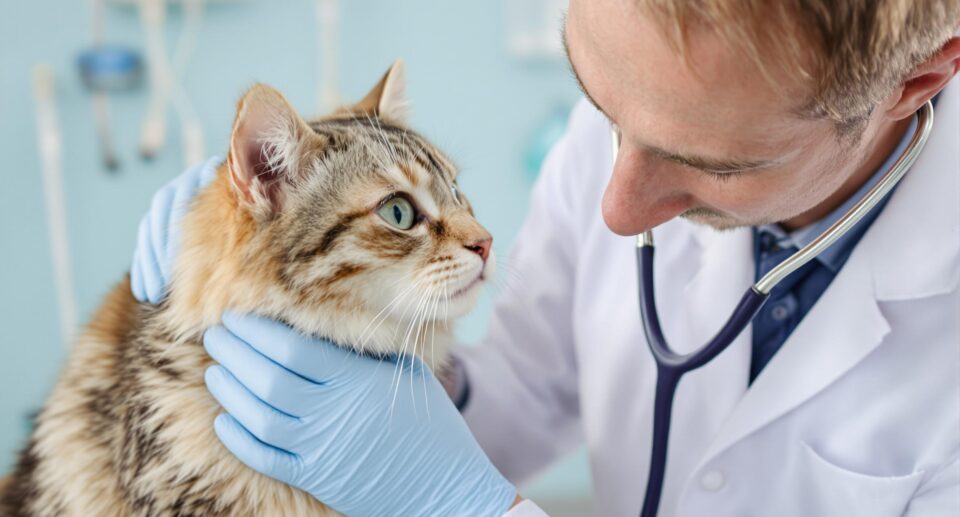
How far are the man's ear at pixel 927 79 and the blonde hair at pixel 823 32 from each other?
2.2 inches

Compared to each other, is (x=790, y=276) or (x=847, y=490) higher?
(x=790, y=276)

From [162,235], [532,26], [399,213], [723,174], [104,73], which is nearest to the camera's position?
[723,174]

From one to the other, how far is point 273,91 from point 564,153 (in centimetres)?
63

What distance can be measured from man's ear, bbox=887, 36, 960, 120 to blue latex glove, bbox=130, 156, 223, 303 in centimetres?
81

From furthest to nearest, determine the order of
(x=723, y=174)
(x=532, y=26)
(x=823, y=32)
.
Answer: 1. (x=532, y=26)
2. (x=723, y=174)
3. (x=823, y=32)

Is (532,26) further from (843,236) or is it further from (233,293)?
(233,293)

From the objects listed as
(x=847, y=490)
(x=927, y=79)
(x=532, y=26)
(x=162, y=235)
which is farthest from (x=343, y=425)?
(x=532, y=26)

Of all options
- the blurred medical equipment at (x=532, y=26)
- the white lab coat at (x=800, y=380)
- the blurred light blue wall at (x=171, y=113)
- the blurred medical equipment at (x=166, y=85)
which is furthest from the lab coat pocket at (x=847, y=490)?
the blurred medical equipment at (x=166, y=85)

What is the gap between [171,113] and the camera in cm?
198

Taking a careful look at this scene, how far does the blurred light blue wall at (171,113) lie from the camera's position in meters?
1.90

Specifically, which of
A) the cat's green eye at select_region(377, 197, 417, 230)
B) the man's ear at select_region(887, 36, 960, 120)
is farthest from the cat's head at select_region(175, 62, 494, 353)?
the man's ear at select_region(887, 36, 960, 120)

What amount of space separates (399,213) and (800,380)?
539 millimetres

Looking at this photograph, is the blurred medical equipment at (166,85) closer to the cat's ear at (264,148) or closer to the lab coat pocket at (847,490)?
the cat's ear at (264,148)

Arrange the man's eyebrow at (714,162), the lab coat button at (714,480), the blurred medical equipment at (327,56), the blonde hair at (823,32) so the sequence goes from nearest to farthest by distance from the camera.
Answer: the blonde hair at (823,32) < the man's eyebrow at (714,162) < the lab coat button at (714,480) < the blurred medical equipment at (327,56)
